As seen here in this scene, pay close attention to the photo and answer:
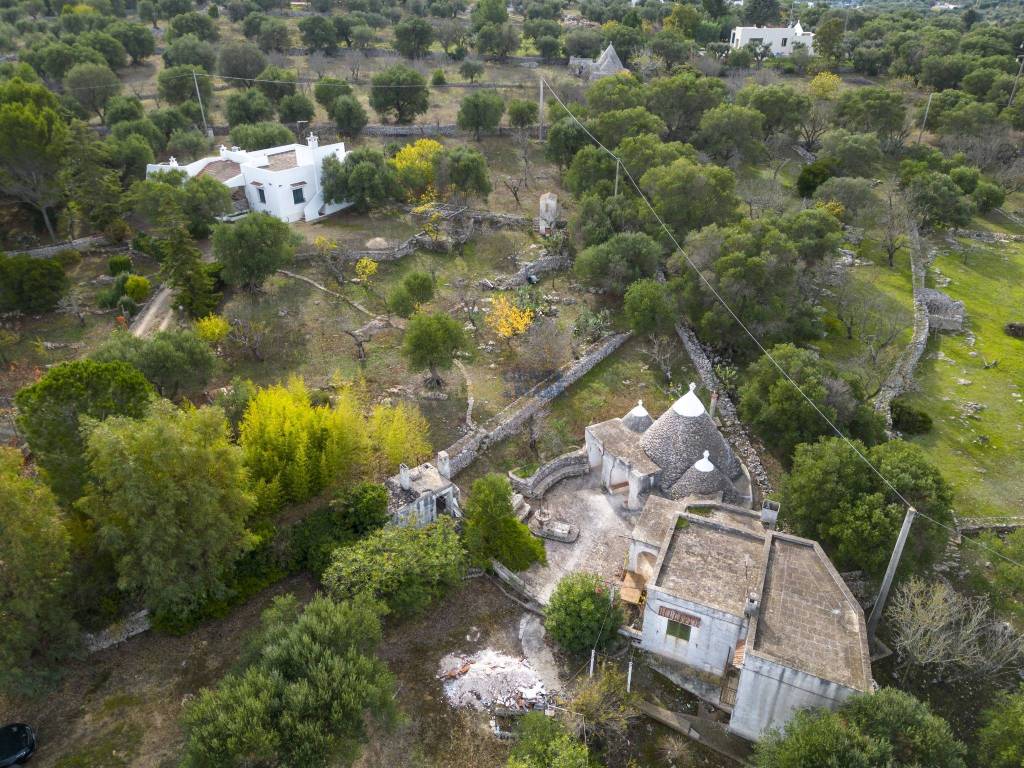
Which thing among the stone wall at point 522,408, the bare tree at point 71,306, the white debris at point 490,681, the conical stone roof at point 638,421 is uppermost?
the bare tree at point 71,306

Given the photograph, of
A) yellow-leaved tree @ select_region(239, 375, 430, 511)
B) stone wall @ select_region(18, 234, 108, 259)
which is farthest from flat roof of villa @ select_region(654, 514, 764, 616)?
stone wall @ select_region(18, 234, 108, 259)

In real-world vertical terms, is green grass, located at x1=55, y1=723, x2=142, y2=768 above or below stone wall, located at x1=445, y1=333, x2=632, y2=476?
below

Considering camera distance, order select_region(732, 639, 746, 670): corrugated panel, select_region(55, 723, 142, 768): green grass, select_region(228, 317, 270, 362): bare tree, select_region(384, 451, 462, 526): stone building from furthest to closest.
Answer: select_region(228, 317, 270, 362): bare tree < select_region(384, 451, 462, 526): stone building < select_region(732, 639, 746, 670): corrugated panel < select_region(55, 723, 142, 768): green grass

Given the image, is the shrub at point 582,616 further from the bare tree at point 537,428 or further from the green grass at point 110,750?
the green grass at point 110,750

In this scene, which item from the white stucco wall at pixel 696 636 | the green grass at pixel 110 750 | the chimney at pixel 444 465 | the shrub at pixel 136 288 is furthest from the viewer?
the shrub at pixel 136 288

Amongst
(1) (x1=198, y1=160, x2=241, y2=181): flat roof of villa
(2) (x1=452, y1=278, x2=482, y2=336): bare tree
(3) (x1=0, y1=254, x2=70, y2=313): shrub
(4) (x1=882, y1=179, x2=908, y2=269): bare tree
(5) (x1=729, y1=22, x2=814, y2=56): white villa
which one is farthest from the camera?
(5) (x1=729, y1=22, x2=814, y2=56): white villa

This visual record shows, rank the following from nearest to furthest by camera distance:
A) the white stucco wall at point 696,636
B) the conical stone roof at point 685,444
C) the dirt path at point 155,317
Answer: the white stucco wall at point 696,636 < the conical stone roof at point 685,444 < the dirt path at point 155,317

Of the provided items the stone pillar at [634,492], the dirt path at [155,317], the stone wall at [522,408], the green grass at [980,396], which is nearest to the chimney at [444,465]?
the stone wall at [522,408]

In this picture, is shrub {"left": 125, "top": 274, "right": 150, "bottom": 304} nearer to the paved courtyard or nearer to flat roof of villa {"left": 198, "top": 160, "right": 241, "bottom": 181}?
flat roof of villa {"left": 198, "top": 160, "right": 241, "bottom": 181}
